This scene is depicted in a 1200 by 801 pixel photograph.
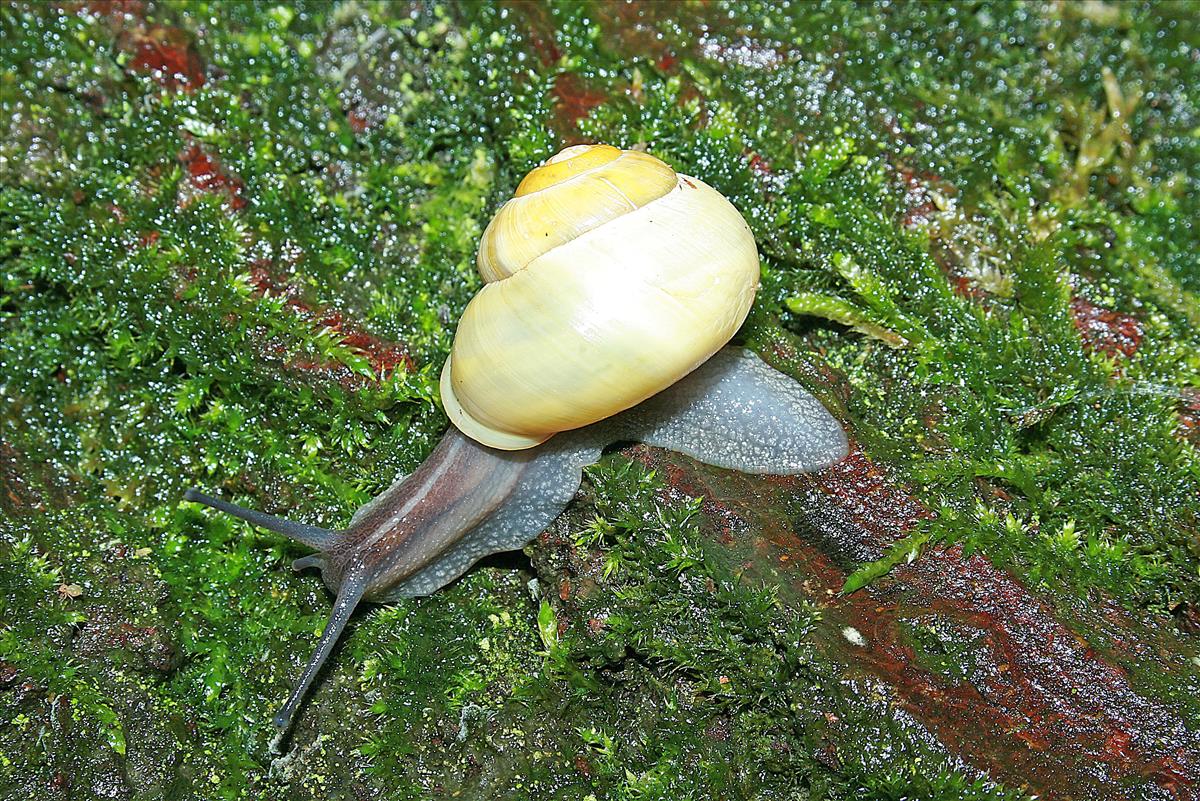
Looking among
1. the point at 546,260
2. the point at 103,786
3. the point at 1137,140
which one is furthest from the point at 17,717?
the point at 1137,140

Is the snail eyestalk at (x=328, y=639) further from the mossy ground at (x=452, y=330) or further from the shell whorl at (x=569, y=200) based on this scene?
the shell whorl at (x=569, y=200)

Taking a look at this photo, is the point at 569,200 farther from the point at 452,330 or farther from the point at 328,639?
the point at 328,639

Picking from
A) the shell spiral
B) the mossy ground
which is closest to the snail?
the shell spiral

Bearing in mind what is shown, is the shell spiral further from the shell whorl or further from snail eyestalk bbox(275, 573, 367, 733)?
snail eyestalk bbox(275, 573, 367, 733)

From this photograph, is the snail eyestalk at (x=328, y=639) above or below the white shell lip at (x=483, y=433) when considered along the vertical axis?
below

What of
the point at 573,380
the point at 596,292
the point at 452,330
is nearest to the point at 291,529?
the point at 452,330

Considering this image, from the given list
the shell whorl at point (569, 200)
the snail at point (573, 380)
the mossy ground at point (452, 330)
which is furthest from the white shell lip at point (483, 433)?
the shell whorl at point (569, 200)
